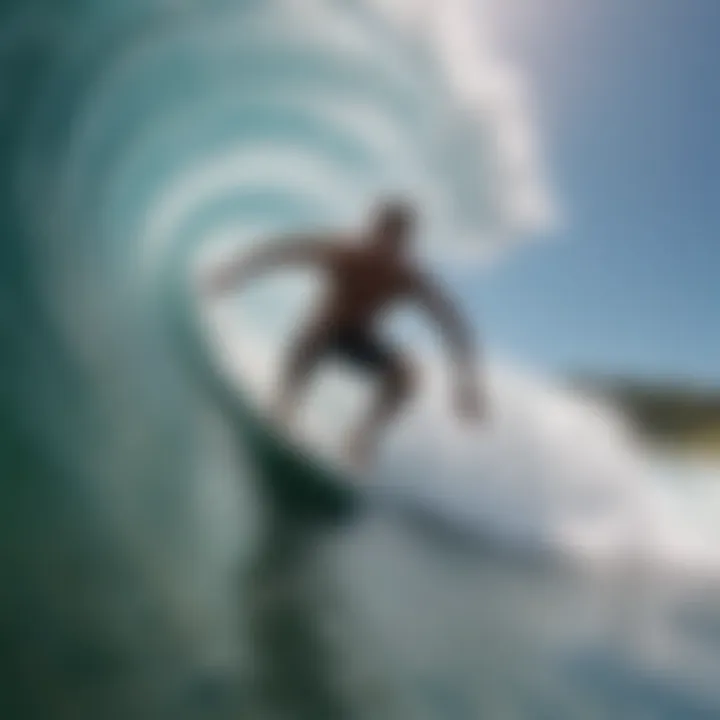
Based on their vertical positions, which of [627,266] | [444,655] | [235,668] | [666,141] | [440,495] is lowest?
[235,668]

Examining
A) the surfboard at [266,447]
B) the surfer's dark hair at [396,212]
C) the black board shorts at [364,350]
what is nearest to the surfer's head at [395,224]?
the surfer's dark hair at [396,212]

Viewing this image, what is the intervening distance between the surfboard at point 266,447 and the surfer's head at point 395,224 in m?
0.27

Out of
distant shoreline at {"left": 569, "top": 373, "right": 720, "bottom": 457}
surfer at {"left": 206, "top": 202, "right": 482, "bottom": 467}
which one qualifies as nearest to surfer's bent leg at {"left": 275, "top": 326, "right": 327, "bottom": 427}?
surfer at {"left": 206, "top": 202, "right": 482, "bottom": 467}

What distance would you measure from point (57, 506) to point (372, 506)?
0.43 m

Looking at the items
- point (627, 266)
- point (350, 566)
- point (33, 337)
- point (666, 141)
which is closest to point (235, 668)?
point (350, 566)

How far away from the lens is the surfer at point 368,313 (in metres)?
1.73

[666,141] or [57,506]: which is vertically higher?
[666,141]

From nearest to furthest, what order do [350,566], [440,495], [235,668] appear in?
[235,668] → [350,566] → [440,495]

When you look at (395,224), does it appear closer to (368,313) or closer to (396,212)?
(396,212)

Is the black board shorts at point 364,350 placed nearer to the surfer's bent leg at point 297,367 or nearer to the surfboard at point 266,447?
the surfer's bent leg at point 297,367

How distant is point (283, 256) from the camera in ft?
5.69

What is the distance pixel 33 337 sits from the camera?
1643 mm

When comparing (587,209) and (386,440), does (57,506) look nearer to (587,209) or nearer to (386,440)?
(386,440)

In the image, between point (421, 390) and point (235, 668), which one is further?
point (421, 390)
